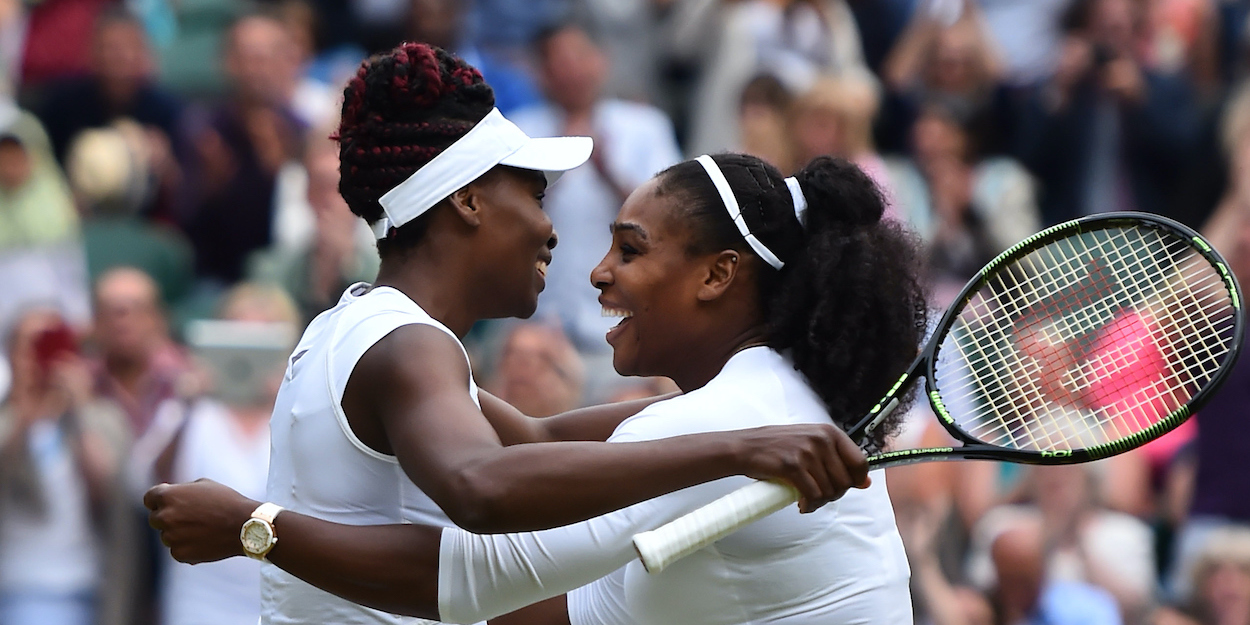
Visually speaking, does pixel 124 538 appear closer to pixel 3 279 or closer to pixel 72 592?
pixel 72 592

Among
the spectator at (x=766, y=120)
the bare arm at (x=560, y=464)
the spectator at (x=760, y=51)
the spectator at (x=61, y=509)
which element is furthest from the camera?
the spectator at (x=760, y=51)

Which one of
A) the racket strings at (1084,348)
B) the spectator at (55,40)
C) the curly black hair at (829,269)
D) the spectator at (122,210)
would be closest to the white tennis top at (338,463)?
the curly black hair at (829,269)

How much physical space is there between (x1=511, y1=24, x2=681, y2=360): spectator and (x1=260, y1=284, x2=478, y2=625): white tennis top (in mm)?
3748

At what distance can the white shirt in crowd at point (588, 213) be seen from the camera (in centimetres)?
680

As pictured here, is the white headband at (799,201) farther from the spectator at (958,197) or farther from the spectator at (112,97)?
the spectator at (112,97)

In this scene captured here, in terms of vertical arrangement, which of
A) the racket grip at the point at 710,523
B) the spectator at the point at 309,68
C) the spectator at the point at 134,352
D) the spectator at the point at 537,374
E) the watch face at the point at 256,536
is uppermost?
the watch face at the point at 256,536

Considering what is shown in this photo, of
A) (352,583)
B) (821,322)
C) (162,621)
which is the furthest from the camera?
(162,621)

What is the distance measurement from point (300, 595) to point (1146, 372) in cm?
177

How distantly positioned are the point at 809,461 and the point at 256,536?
2.95ft

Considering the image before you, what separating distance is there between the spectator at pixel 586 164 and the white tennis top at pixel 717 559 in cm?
377

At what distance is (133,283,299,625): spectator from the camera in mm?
5789

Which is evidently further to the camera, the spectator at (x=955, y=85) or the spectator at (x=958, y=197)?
the spectator at (x=955, y=85)

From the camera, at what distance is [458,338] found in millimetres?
2936

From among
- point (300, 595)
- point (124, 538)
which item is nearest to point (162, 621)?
point (124, 538)
